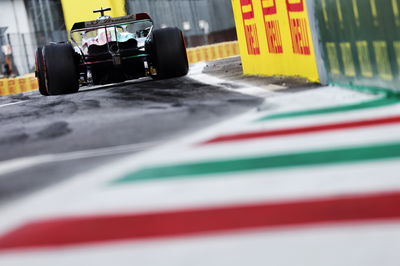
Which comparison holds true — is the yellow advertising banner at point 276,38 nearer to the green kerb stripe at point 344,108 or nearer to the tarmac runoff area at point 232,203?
the green kerb stripe at point 344,108

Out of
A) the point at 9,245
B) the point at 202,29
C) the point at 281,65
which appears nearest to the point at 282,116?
the point at 9,245

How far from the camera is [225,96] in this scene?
897cm

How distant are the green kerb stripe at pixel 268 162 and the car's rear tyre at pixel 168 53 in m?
8.47

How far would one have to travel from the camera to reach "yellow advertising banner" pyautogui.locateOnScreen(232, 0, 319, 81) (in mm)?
9547

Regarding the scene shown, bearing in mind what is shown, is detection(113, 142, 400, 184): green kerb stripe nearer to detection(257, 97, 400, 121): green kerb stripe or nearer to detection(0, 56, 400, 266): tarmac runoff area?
detection(0, 56, 400, 266): tarmac runoff area

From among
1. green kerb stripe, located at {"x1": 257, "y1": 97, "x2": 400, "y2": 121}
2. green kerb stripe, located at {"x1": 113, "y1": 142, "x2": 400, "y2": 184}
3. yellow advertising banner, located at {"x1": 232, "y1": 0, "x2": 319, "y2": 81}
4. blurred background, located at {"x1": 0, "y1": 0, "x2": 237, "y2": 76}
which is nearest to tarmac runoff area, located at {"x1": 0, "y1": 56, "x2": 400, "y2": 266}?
green kerb stripe, located at {"x1": 113, "y1": 142, "x2": 400, "y2": 184}

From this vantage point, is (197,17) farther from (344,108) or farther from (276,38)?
(344,108)

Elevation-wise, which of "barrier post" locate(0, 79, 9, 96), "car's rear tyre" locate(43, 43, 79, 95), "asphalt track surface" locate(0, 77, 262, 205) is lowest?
"asphalt track surface" locate(0, 77, 262, 205)

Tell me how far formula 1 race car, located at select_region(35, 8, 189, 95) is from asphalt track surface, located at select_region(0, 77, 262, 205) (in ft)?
4.95

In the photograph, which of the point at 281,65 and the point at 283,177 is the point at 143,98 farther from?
the point at 283,177

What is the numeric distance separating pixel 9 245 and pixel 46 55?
380 inches

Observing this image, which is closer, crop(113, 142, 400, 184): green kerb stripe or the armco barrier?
crop(113, 142, 400, 184): green kerb stripe

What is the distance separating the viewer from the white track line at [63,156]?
5508 mm

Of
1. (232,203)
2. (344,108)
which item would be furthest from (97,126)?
(232,203)
